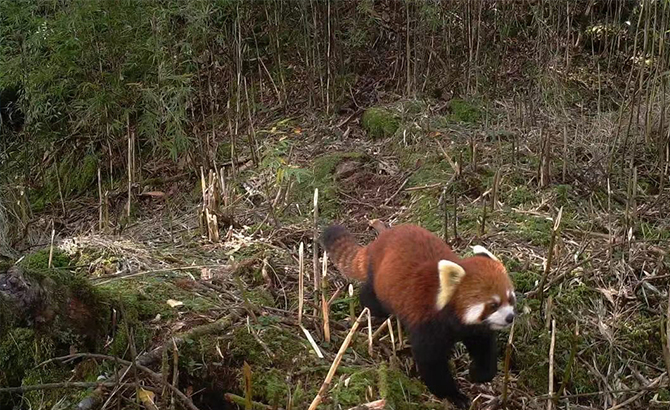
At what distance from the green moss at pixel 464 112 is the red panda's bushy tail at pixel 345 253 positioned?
238cm

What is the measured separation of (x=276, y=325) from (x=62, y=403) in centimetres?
75

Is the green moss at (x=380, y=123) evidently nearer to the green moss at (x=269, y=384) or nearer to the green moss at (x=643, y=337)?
the green moss at (x=643, y=337)

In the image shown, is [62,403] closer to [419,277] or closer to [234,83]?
A: [419,277]

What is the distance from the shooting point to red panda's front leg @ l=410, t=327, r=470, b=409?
2.22 m

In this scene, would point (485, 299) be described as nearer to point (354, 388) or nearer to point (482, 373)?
point (482, 373)

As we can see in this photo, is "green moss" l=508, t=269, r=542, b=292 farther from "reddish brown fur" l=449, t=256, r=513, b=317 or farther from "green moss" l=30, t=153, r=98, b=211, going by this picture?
"green moss" l=30, t=153, r=98, b=211

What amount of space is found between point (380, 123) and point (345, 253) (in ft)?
7.97

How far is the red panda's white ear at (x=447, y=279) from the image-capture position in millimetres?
2230

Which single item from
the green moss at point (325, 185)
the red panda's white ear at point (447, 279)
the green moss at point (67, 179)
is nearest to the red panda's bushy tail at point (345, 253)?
the red panda's white ear at point (447, 279)

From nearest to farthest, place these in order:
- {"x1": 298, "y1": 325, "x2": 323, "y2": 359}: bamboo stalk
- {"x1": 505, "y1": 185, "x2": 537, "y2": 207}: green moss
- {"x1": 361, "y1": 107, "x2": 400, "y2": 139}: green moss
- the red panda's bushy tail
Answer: {"x1": 298, "y1": 325, "x2": 323, "y2": 359}: bamboo stalk
the red panda's bushy tail
{"x1": 505, "y1": 185, "x2": 537, "y2": 207}: green moss
{"x1": 361, "y1": 107, "x2": 400, "y2": 139}: green moss

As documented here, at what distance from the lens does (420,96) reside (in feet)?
17.9

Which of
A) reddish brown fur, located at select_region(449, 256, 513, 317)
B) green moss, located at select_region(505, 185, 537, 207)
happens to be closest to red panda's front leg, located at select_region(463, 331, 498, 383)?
reddish brown fur, located at select_region(449, 256, 513, 317)

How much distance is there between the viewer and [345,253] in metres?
2.85

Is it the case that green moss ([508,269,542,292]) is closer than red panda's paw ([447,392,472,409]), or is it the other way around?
red panda's paw ([447,392,472,409])
